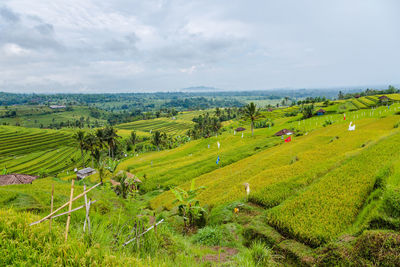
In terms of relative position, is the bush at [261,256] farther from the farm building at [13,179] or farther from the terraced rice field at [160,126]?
the terraced rice field at [160,126]

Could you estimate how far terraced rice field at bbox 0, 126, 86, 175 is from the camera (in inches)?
3022

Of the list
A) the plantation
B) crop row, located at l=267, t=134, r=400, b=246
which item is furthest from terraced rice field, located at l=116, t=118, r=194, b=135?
crop row, located at l=267, t=134, r=400, b=246

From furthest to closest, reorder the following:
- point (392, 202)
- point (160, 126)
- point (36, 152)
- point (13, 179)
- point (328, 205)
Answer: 1. point (160, 126)
2. point (36, 152)
3. point (13, 179)
4. point (328, 205)
5. point (392, 202)

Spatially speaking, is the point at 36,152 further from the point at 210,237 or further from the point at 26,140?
the point at 210,237

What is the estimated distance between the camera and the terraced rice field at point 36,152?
76.8 meters

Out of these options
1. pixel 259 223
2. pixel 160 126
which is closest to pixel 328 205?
pixel 259 223

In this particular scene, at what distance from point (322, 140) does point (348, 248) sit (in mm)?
23262

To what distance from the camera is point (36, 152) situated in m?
95.1

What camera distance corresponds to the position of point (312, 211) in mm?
8945

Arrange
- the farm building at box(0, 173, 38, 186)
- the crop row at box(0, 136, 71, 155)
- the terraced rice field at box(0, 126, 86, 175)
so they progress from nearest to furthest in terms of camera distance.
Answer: the farm building at box(0, 173, 38, 186), the terraced rice field at box(0, 126, 86, 175), the crop row at box(0, 136, 71, 155)

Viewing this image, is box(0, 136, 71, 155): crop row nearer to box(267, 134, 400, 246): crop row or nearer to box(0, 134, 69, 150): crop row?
box(0, 134, 69, 150): crop row

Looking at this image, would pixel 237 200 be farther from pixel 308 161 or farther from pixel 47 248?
pixel 47 248

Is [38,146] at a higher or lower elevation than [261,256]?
lower

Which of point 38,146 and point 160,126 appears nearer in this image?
point 38,146
